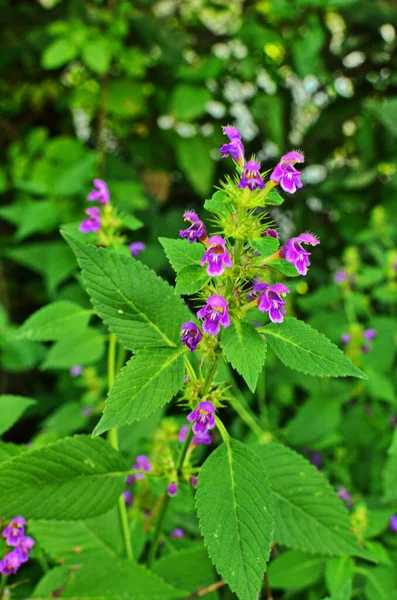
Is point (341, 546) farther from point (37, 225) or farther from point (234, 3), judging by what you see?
point (234, 3)

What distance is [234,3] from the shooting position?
2.99 meters

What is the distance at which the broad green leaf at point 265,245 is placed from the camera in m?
0.70

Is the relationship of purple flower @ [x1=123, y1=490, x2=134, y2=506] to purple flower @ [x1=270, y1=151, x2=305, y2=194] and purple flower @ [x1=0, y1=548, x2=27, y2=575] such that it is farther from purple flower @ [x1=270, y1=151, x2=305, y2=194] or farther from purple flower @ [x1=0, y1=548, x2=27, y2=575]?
purple flower @ [x1=270, y1=151, x2=305, y2=194]

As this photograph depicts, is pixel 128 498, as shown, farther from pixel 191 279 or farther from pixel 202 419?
pixel 191 279

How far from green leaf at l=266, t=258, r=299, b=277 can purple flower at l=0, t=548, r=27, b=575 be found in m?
0.55

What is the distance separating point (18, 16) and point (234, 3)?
1.04 m

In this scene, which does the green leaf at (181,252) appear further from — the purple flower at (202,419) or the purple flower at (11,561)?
the purple flower at (11,561)

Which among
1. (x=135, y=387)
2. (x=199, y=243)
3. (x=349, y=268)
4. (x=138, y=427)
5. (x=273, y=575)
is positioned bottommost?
(x=273, y=575)

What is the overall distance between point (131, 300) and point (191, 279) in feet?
0.43

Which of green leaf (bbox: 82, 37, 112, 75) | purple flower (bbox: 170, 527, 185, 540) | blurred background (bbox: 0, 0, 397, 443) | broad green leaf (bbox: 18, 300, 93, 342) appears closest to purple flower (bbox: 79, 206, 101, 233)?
broad green leaf (bbox: 18, 300, 93, 342)

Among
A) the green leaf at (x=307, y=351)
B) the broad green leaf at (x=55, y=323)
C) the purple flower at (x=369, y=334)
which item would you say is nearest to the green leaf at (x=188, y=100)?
the purple flower at (x=369, y=334)

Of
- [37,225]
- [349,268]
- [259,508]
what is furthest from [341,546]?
[37,225]

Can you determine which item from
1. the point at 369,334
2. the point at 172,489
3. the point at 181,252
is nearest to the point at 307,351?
the point at 181,252

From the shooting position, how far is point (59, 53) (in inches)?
92.4
